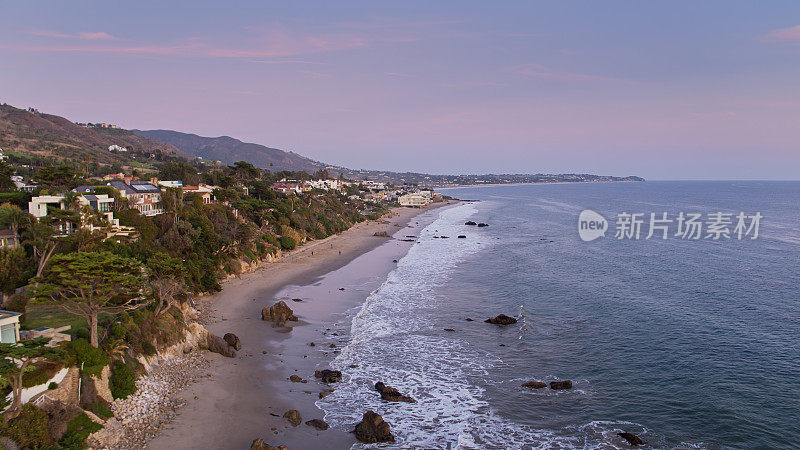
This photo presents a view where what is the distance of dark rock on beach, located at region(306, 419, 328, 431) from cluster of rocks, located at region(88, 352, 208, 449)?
5.83 metres

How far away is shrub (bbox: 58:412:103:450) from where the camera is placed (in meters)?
16.2

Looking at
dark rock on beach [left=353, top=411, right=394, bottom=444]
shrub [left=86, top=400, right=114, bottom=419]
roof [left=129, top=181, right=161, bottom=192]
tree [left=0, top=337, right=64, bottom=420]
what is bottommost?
dark rock on beach [left=353, top=411, right=394, bottom=444]

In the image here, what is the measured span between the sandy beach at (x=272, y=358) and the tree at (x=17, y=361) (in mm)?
4668

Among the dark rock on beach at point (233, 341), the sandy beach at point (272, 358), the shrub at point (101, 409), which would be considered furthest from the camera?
the dark rock on beach at point (233, 341)

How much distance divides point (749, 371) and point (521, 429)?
50.4 ft

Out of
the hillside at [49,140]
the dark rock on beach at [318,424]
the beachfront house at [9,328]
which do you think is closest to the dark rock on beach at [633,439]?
the dark rock on beach at [318,424]

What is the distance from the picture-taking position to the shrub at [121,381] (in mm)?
19781

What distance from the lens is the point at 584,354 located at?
28.9 metres

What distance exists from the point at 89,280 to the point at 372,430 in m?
13.9

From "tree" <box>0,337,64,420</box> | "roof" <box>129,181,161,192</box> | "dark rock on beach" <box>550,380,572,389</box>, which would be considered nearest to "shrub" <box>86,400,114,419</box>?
"tree" <box>0,337,64,420</box>

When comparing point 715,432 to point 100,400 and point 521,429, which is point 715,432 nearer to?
point 521,429

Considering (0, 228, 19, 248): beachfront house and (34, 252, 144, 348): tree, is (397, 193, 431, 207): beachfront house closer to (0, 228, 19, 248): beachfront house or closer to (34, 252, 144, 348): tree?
(0, 228, 19, 248): beachfront house

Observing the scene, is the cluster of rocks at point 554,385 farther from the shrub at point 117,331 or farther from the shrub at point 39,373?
the shrub at point 39,373

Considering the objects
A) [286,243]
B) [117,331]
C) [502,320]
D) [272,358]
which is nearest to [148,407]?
[117,331]
